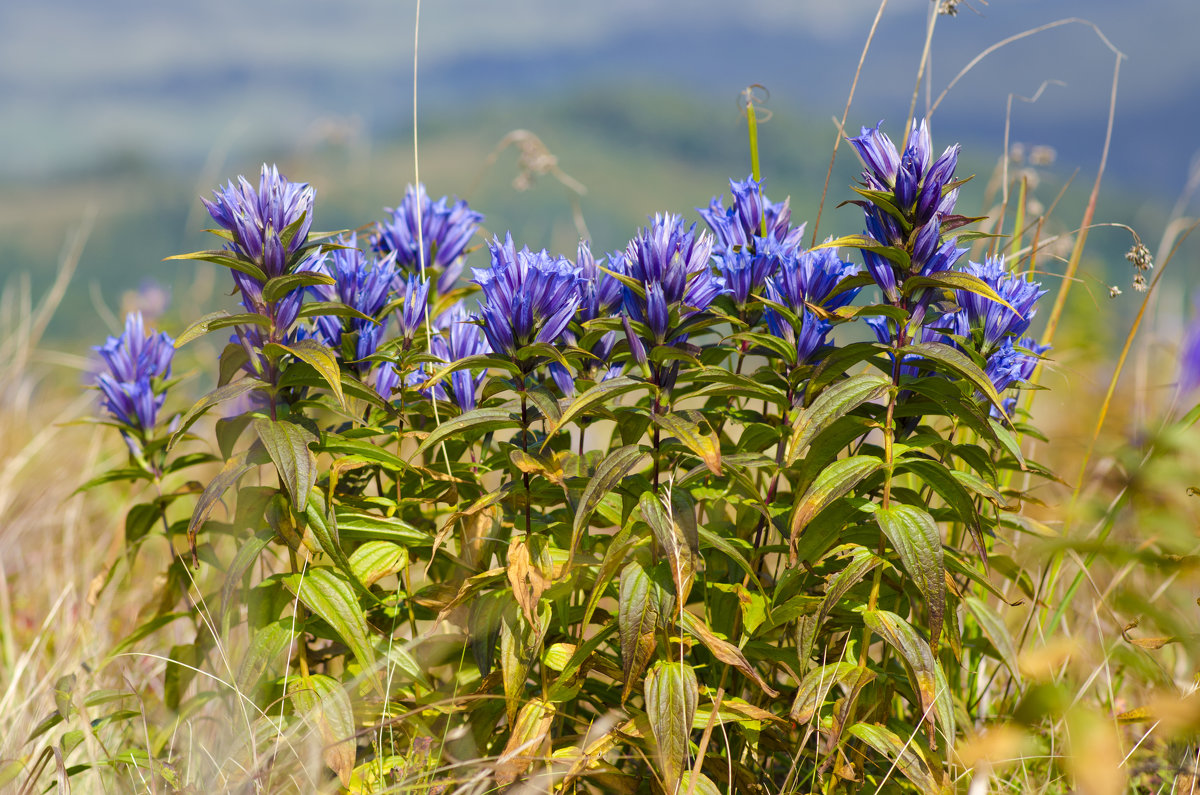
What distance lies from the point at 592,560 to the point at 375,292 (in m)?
0.79

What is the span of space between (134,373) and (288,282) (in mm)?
906

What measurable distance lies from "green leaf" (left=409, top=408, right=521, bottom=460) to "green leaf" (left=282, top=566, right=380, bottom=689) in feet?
1.09

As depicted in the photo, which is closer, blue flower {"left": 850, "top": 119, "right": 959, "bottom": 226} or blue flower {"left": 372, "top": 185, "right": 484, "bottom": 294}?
blue flower {"left": 850, "top": 119, "right": 959, "bottom": 226}

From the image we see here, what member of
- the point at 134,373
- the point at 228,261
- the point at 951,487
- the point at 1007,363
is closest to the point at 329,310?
the point at 228,261

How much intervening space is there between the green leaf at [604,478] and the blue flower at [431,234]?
3.29 feet

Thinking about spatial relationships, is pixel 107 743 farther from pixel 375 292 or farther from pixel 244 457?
pixel 375 292

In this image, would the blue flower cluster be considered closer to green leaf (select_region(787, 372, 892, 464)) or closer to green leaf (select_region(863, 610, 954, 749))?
green leaf (select_region(787, 372, 892, 464))

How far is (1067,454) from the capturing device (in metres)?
4.98

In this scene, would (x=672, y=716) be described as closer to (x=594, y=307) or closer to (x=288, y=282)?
(x=594, y=307)

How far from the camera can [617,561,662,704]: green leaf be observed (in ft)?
5.26

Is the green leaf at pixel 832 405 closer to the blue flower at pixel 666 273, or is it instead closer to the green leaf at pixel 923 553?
the green leaf at pixel 923 553

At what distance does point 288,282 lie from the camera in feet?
5.44

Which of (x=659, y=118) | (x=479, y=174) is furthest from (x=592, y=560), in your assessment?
(x=659, y=118)

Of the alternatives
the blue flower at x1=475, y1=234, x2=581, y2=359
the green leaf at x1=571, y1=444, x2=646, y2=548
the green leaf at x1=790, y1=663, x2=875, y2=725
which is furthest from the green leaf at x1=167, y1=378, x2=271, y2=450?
the green leaf at x1=790, y1=663, x2=875, y2=725
